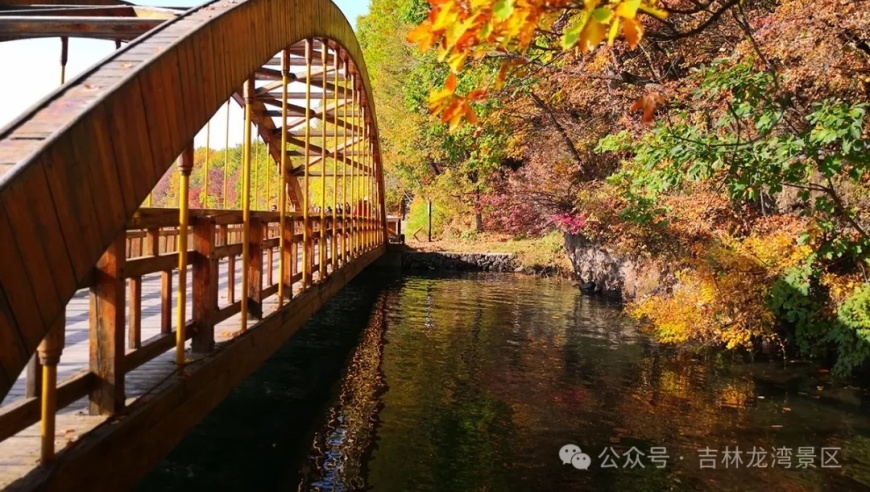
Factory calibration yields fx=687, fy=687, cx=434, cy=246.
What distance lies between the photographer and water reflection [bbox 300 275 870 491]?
18.2ft

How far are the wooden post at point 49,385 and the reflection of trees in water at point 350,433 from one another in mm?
2882

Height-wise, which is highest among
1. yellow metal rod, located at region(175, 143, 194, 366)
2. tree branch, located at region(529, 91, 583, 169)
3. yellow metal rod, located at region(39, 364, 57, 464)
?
tree branch, located at region(529, 91, 583, 169)

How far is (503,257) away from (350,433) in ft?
63.7

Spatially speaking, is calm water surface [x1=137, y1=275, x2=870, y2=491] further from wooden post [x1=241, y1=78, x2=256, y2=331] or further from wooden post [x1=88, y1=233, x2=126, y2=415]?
wooden post [x1=88, y1=233, x2=126, y2=415]

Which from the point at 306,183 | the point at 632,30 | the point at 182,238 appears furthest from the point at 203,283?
the point at 632,30

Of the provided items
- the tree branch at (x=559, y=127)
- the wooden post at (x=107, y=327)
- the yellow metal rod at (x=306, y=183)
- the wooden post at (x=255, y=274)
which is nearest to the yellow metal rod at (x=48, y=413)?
the wooden post at (x=107, y=327)

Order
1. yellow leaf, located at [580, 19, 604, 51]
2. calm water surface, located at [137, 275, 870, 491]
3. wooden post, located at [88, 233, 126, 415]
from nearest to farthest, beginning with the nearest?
yellow leaf, located at [580, 19, 604, 51]
wooden post, located at [88, 233, 126, 415]
calm water surface, located at [137, 275, 870, 491]

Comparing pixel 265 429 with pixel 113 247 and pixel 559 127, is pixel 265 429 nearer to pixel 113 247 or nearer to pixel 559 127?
pixel 113 247

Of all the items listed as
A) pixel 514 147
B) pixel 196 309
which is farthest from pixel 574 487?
pixel 514 147

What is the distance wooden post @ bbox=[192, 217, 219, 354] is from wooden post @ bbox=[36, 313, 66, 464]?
1.84 m

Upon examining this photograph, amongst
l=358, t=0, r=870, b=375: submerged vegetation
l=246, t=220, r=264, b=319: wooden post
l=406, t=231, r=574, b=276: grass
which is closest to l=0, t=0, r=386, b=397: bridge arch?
l=358, t=0, r=870, b=375: submerged vegetation

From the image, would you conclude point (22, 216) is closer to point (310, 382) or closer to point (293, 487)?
point (293, 487)

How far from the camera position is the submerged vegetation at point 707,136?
2014 millimetres

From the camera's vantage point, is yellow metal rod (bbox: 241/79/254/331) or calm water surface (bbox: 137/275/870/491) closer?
yellow metal rod (bbox: 241/79/254/331)
